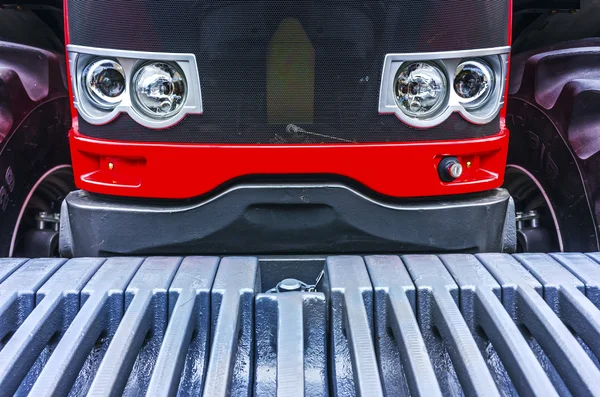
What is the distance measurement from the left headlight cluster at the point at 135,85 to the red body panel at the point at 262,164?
0.08m

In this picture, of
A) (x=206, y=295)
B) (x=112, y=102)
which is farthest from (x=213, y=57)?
A: (x=206, y=295)

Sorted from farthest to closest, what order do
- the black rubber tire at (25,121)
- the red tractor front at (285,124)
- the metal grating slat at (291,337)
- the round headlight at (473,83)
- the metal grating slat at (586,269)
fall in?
the black rubber tire at (25,121), the round headlight at (473,83), the red tractor front at (285,124), the metal grating slat at (586,269), the metal grating slat at (291,337)

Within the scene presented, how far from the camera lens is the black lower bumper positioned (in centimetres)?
169

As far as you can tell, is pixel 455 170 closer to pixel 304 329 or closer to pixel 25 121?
pixel 304 329

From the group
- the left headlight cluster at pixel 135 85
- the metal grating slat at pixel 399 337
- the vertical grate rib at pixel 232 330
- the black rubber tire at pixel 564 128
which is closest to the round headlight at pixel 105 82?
the left headlight cluster at pixel 135 85

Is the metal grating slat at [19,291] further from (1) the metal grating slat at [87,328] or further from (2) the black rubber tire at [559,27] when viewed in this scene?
(2) the black rubber tire at [559,27]

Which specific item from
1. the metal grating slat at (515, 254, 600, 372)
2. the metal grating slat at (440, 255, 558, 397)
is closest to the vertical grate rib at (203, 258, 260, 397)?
the metal grating slat at (440, 255, 558, 397)

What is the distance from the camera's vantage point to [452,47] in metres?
1.65

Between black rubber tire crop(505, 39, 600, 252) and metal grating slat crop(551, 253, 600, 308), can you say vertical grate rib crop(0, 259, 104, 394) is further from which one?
black rubber tire crop(505, 39, 600, 252)

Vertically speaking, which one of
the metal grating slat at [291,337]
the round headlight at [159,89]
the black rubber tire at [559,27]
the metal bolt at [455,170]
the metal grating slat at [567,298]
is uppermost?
the black rubber tire at [559,27]

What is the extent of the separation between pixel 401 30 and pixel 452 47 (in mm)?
142

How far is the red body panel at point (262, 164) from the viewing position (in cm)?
166

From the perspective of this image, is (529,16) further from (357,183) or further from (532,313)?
(532,313)

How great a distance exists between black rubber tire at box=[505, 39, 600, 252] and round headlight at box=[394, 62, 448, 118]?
64 centimetres
